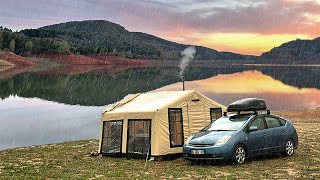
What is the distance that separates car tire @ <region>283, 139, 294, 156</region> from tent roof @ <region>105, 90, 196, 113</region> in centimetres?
403

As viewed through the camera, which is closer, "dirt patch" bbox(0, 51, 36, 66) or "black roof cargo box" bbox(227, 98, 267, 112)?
"black roof cargo box" bbox(227, 98, 267, 112)

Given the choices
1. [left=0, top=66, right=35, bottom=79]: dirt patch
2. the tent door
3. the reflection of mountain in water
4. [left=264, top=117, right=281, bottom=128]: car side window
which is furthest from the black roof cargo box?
[left=0, top=66, right=35, bottom=79]: dirt patch

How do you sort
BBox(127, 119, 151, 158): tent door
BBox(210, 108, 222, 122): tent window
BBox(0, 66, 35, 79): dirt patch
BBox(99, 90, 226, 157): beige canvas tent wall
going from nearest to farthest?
1. BBox(99, 90, 226, 157): beige canvas tent wall
2. BBox(127, 119, 151, 158): tent door
3. BBox(210, 108, 222, 122): tent window
4. BBox(0, 66, 35, 79): dirt patch

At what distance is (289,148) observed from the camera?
56.3 feet

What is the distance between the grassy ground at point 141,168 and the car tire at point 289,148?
1.07ft

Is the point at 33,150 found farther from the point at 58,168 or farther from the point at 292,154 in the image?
the point at 292,154

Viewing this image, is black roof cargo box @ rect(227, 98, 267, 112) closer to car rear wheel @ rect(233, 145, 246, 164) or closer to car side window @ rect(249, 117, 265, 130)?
car side window @ rect(249, 117, 265, 130)

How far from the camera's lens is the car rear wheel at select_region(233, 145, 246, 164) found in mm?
15102

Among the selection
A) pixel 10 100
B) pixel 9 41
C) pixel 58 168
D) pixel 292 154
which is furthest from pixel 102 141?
pixel 9 41

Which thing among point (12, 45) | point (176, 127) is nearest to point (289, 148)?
point (176, 127)

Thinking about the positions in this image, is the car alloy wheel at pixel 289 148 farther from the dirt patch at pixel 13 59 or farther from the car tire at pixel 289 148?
the dirt patch at pixel 13 59

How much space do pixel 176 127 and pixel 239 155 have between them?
3213mm

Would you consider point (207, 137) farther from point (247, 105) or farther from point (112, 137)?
point (112, 137)

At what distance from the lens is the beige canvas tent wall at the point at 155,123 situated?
17.1m
